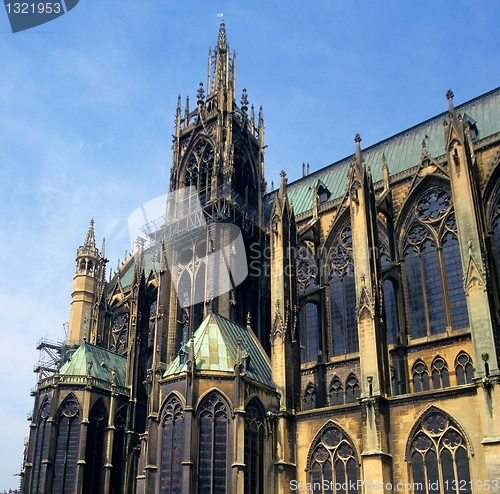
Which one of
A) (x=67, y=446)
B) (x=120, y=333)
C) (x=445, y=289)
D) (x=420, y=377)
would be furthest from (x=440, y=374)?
(x=120, y=333)

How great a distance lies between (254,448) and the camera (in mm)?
28859

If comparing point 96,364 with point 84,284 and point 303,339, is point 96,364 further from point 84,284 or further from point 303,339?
point 84,284

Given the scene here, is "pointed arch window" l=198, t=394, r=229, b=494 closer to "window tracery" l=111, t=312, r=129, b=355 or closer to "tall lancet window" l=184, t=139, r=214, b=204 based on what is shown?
"tall lancet window" l=184, t=139, r=214, b=204

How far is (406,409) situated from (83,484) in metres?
20.1

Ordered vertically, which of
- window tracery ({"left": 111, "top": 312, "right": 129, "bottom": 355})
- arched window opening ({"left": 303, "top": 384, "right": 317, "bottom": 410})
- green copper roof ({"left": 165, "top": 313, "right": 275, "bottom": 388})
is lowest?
arched window opening ({"left": 303, "top": 384, "right": 317, "bottom": 410})

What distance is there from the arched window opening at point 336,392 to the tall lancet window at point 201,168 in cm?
1739

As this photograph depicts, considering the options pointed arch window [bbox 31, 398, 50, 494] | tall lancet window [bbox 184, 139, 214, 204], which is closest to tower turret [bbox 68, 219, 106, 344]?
tall lancet window [bbox 184, 139, 214, 204]

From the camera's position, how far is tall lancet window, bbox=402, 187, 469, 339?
104ft

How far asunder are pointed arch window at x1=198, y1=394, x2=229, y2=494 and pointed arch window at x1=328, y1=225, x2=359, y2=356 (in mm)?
9082

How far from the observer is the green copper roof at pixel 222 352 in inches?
1193

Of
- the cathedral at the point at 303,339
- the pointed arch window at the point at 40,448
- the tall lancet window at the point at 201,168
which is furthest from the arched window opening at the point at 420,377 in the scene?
the pointed arch window at the point at 40,448

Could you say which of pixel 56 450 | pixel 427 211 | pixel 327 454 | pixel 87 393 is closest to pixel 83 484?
pixel 56 450

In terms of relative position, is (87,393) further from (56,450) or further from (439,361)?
(439,361)

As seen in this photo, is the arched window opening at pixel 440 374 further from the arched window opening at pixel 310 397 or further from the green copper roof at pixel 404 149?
the green copper roof at pixel 404 149
